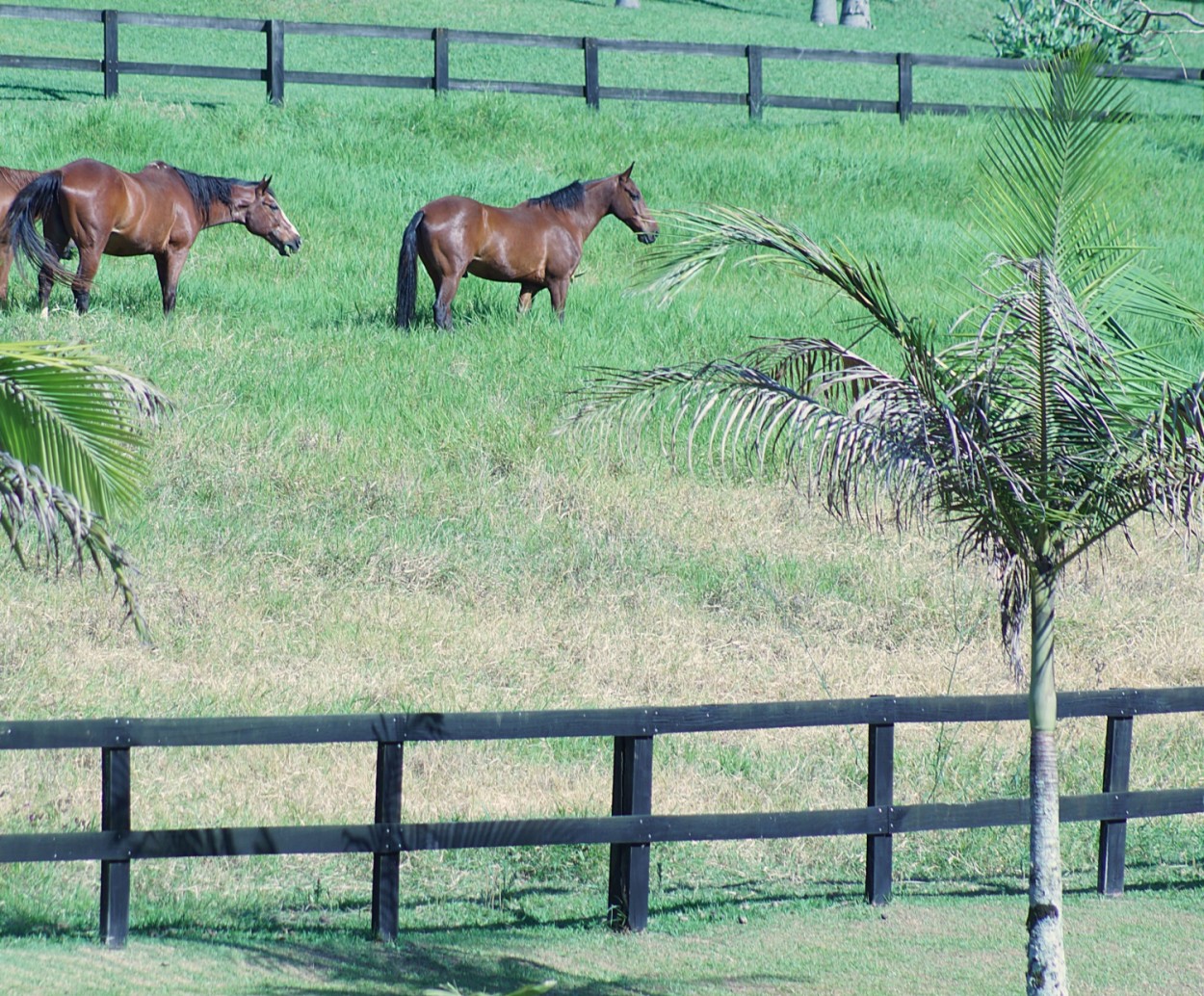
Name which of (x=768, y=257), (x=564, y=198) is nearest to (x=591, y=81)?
(x=564, y=198)

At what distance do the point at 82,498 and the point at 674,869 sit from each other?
3.74m

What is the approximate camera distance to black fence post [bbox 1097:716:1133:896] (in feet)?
23.0

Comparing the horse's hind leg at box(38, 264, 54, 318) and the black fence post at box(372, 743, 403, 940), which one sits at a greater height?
the horse's hind leg at box(38, 264, 54, 318)

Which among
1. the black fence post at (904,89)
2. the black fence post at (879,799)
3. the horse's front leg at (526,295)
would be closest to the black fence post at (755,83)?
the black fence post at (904,89)

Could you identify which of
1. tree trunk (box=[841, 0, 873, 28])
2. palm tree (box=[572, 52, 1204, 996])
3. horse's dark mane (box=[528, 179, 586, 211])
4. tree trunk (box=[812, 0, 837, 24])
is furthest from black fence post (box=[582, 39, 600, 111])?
tree trunk (box=[812, 0, 837, 24])

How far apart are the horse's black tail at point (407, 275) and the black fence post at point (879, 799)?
8973 mm

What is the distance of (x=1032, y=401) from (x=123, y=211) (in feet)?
37.0

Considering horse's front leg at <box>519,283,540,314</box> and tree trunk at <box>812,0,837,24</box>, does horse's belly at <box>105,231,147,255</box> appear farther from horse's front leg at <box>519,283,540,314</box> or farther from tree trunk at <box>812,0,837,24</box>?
tree trunk at <box>812,0,837,24</box>

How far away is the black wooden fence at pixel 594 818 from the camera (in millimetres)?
5840

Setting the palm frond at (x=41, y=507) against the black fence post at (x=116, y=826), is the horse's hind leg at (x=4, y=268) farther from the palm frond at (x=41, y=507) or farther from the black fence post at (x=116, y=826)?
the palm frond at (x=41, y=507)

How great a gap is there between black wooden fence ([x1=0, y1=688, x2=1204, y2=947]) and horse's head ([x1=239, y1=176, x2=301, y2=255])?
10.6m

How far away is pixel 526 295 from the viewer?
15797 mm

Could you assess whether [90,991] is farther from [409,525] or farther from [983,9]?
[983,9]

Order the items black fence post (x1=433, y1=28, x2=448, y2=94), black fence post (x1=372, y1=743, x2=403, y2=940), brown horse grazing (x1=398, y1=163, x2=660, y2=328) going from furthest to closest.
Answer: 1. black fence post (x1=433, y1=28, x2=448, y2=94)
2. brown horse grazing (x1=398, y1=163, x2=660, y2=328)
3. black fence post (x1=372, y1=743, x2=403, y2=940)
